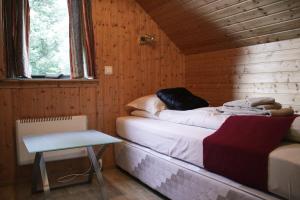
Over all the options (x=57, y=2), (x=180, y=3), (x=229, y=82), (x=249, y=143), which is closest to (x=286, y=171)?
(x=249, y=143)

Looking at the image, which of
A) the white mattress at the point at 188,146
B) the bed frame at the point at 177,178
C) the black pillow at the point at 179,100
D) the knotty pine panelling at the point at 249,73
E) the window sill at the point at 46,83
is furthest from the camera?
the black pillow at the point at 179,100

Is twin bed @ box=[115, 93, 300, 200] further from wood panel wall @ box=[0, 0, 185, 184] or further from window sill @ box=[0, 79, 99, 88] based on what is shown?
window sill @ box=[0, 79, 99, 88]

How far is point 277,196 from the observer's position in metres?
1.60

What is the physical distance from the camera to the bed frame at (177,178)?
1814mm


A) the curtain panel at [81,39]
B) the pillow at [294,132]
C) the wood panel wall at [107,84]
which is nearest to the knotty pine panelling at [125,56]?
the wood panel wall at [107,84]

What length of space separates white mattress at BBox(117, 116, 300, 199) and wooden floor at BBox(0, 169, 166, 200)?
434 mm

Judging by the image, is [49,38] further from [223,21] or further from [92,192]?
[223,21]

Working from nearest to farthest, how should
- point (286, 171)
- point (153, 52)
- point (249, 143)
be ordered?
point (286, 171) < point (249, 143) < point (153, 52)

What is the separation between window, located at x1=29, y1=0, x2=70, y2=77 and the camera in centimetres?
325

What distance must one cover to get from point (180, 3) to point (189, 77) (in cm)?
119

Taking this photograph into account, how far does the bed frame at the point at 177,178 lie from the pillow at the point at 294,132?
0.44 metres

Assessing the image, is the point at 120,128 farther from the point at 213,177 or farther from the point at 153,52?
the point at 213,177

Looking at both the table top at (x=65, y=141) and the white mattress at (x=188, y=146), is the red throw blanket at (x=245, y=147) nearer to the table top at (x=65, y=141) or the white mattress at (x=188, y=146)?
the white mattress at (x=188, y=146)

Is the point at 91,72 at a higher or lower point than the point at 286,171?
higher
